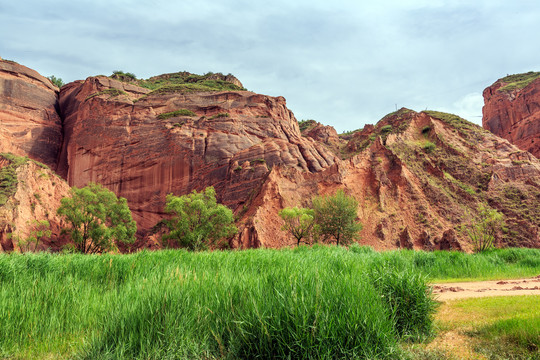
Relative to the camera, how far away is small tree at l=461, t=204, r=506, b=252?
34625 millimetres

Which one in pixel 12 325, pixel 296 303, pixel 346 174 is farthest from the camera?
pixel 346 174

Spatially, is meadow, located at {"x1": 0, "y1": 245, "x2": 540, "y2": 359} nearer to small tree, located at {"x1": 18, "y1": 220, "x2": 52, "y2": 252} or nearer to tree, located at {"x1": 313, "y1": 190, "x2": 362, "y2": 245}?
tree, located at {"x1": 313, "y1": 190, "x2": 362, "y2": 245}

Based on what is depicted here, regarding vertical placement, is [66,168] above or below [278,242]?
above

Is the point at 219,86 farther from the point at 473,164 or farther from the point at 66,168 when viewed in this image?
the point at 473,164

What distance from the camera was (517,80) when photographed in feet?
Result: 353

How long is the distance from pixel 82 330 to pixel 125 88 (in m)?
78.5

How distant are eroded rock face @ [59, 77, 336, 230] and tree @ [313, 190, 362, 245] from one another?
56.5 ft

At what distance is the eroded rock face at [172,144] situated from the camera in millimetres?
55969

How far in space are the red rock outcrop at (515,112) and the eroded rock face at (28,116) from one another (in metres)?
113

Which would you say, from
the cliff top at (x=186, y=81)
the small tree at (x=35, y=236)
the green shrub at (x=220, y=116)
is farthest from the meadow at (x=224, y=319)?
the cliff top at (x=186, y=81)

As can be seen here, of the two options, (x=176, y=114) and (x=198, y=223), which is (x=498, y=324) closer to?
(x=198, y=223)

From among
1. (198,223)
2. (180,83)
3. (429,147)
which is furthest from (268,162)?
(180,83)

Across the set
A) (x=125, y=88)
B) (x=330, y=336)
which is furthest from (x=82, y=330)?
(x=125, y=88)

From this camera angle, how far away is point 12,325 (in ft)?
15.3
